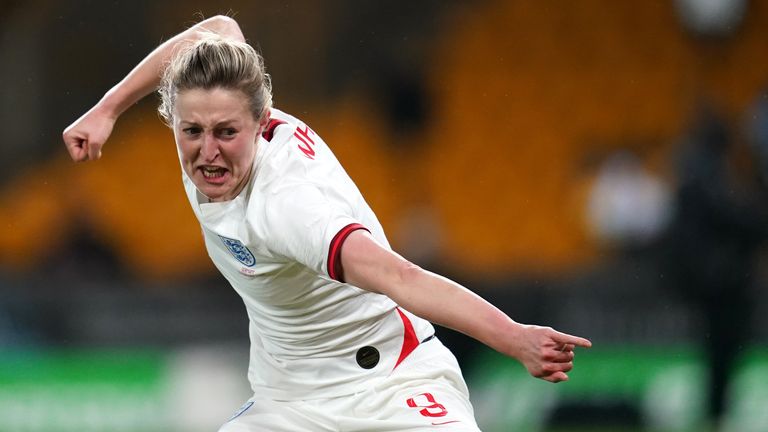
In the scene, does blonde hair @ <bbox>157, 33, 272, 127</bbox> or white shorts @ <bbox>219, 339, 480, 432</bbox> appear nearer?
blonde hair @ <bbox>157, 33, 272, 127</bbox>

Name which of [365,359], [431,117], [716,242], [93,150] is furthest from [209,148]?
[431,117]

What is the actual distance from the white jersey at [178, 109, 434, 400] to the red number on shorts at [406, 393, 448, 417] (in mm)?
151

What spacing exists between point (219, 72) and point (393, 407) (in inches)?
41.9

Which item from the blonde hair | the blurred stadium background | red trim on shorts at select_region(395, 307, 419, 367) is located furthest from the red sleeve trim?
the blurred stadium background

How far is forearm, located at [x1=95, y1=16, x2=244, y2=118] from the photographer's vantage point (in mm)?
3854

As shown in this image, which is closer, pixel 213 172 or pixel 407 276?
pixel 407 276

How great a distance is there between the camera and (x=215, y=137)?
330cm

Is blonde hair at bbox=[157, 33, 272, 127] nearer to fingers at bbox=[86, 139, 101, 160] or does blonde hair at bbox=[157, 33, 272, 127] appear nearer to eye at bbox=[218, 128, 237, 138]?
eye at bbox=[218, 128, 237, 138]

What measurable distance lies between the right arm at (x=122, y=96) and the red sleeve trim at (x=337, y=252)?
974 mm

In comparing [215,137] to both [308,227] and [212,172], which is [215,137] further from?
[308,227]

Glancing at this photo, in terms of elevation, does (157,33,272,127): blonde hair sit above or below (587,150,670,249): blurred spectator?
above

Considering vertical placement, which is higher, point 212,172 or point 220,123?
point 220,123

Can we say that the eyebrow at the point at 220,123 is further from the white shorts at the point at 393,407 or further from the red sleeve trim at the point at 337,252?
the white shorts at the point at 393,407

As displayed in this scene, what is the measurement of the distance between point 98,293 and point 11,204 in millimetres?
3931
